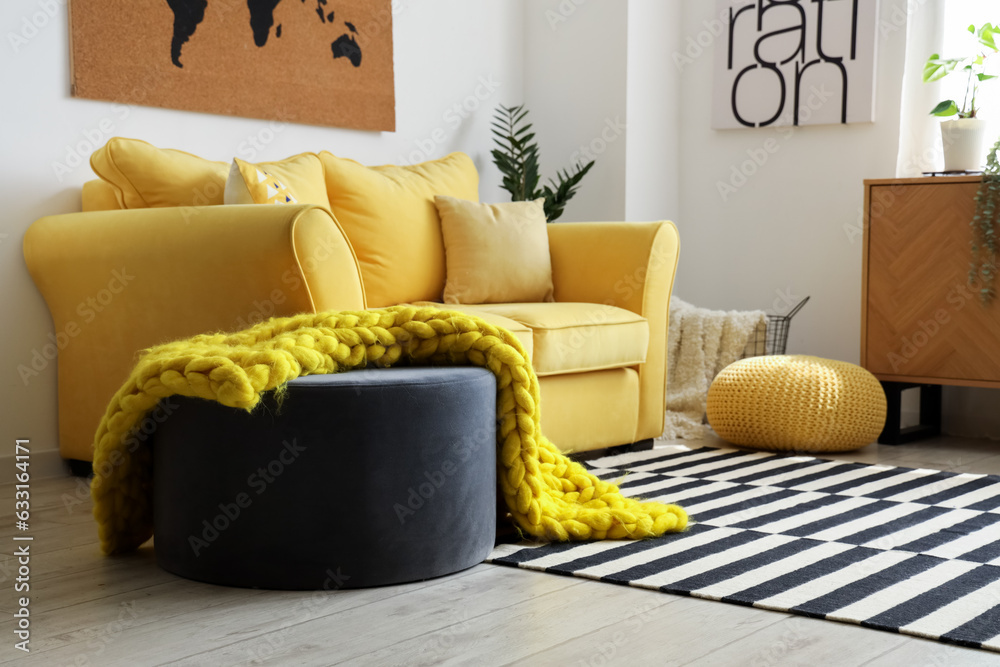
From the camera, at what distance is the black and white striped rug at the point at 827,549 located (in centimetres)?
171

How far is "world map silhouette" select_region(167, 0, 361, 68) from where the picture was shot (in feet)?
10.4

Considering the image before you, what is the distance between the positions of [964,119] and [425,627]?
2.83m

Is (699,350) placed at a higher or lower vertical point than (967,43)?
lower

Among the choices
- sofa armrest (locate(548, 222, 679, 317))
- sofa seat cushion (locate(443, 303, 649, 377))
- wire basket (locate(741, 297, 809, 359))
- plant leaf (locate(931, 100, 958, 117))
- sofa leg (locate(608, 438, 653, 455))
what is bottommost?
sofa leg (locate(608, 438, 653, 455))

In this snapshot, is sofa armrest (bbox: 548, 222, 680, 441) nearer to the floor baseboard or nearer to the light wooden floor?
the light wooden floor

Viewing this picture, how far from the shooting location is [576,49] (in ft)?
→ 14.5

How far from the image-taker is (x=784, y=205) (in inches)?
169

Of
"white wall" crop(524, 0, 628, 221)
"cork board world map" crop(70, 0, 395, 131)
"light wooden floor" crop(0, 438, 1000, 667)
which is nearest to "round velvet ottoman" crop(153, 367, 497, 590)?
"light wooden floor" crop(0, 438, 1000, 667)

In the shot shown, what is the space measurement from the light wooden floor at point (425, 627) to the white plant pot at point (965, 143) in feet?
7.94

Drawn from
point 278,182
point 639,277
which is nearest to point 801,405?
point 639,277

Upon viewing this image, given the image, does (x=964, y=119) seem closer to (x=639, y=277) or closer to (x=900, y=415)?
(x=900, y=415)

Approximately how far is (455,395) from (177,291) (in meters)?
0.86

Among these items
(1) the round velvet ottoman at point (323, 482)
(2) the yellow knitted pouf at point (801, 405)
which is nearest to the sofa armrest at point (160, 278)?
(1) the round velvet ottoman at point (323, 482)

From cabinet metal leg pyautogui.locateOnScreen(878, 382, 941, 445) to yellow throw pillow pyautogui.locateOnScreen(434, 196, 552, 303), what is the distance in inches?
47.6
